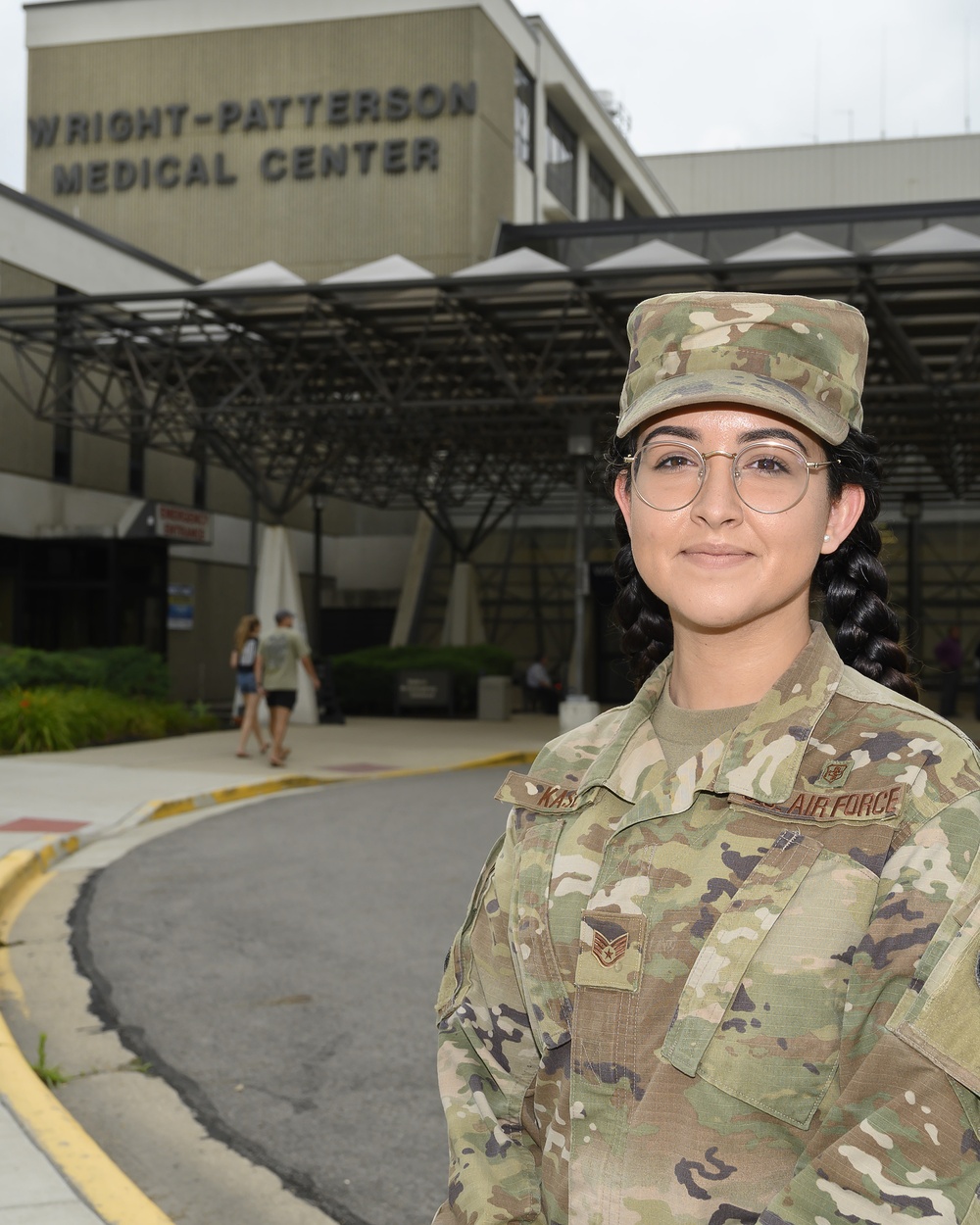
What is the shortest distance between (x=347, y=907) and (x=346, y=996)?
81.2 inches

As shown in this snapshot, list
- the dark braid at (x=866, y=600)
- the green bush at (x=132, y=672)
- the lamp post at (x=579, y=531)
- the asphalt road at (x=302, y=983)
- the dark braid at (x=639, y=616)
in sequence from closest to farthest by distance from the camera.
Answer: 1. the dark braid at (x=866, y=600)
2. the dark braid at (x=639, y=616)
3. the asphalt road at (x=302, y=983)
4. the lamp post at (x=579, y=531)
5. the green bush at (x=132, y=672)

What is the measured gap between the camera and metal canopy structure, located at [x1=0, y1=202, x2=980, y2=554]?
16.7 metres

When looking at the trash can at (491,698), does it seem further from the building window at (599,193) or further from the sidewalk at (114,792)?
the building window at (599,193)

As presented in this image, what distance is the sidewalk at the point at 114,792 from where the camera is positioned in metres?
4.07

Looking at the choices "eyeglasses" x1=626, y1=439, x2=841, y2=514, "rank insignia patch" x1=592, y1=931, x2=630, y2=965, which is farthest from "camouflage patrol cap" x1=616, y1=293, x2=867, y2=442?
"rank insignia patch" x1=592, y1=931, x2=630, y2=965

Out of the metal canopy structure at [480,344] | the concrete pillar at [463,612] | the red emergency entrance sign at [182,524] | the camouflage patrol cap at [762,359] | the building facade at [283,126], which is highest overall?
the building facade at [283,126]

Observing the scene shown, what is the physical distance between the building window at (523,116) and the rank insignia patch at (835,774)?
35.3 m

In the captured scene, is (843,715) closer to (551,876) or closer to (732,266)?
(551,876)

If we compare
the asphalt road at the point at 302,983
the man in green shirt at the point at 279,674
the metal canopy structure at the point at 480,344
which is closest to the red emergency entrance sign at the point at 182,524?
the metal canopy structure at the point at 480,344

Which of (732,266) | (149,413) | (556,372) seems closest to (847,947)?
(732,266)

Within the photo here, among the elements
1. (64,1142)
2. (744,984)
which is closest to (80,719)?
(64,1142)

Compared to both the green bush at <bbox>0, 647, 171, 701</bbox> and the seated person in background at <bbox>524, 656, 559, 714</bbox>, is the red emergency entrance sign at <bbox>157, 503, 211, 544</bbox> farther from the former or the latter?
the seated person in background at <bbox>524, 656, 559, 714</bbox>

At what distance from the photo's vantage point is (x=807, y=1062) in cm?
153

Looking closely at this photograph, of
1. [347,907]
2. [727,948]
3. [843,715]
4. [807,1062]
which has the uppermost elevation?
[843,715]
